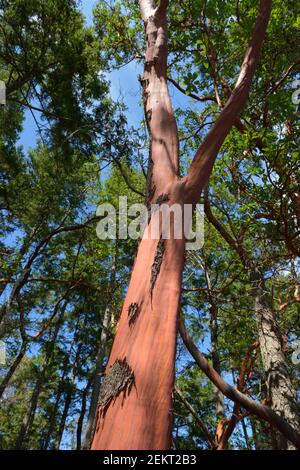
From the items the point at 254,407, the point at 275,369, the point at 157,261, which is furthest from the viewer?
the point at 275,369

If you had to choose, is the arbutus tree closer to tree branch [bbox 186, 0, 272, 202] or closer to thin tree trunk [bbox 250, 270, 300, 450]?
tree branch [bbox 186, 0, 272, 202]

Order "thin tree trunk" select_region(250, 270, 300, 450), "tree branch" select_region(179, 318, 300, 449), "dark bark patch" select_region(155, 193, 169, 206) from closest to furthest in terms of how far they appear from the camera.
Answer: "dark bark patch" select_region(155, 193, 169, 206) < "tree branch" select_region(179, 318, 300, 449) < "thin tree trunk" select_region(250, 270, 300, 450)

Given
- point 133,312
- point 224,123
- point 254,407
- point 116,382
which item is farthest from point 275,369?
point 116,382

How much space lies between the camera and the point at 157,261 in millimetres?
1745

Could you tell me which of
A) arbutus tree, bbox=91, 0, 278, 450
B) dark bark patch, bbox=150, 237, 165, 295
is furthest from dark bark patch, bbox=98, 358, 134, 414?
dark bark patch, bbox=150, 237, 165, 295

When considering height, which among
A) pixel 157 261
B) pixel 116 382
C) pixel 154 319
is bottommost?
pixel 116 382

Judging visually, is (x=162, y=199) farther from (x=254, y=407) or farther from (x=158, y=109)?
(x=254, y=407)

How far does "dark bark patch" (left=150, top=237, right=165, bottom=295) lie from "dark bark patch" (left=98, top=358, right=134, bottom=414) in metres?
0.38

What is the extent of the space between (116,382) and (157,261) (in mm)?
610

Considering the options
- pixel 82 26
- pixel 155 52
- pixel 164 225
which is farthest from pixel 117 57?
pixel 164 225

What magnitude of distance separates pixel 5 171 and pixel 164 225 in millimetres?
10647

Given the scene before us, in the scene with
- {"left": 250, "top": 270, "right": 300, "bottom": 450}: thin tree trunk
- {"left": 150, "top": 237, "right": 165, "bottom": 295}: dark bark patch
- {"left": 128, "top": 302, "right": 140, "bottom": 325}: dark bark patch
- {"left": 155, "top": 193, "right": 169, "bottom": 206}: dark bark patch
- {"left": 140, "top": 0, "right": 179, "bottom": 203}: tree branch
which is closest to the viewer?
{"left": 128, "top": 302, "right": 140, "bottom": 325}: dark bark patch

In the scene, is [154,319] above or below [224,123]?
below

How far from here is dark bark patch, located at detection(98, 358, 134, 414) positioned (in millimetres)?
1357
